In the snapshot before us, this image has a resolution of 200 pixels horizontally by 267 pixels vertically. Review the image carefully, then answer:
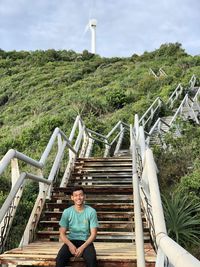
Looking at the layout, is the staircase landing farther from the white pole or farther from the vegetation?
the white pole

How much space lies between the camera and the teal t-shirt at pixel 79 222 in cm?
421

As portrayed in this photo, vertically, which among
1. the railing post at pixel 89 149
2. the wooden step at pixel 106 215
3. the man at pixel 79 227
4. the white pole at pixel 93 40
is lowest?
the man at pixel 79 227

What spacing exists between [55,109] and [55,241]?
17.3 metres

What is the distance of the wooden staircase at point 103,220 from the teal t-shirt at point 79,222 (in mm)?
252

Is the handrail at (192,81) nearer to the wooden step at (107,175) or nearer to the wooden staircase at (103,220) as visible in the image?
the wooden staircase at (103,220)

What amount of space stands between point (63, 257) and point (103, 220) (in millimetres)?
2401

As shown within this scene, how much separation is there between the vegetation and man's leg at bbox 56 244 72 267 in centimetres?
372

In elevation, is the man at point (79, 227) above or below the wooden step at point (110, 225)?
below

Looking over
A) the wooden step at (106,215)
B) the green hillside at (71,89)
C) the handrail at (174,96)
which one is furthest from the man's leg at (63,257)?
the handrail at (174,96)

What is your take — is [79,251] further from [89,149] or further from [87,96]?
[87,96]

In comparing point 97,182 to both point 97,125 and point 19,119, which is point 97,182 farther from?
point 19,119

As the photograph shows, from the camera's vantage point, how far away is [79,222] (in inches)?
167

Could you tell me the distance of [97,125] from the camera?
15680 millimetres

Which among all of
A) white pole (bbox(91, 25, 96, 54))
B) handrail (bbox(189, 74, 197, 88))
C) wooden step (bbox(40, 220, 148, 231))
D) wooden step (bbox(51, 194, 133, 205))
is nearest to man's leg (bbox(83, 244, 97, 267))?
wooden step (bbox(40, 220, 148, 231))
